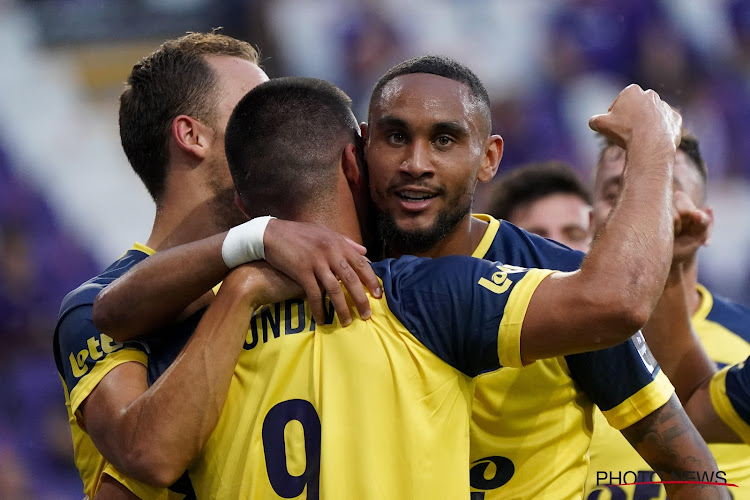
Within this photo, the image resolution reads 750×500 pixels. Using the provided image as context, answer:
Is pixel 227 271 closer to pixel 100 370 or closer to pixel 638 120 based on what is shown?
pixel 100 370

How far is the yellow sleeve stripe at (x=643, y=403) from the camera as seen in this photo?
2627 mm

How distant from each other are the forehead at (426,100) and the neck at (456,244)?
32 cm

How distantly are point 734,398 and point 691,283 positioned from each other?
0.95 m

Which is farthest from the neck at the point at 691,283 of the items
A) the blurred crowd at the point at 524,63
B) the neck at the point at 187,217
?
the blurred crowd at the point at 524,63

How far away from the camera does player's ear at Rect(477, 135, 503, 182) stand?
2.90 metres

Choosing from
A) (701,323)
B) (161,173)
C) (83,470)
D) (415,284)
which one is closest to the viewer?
(415,284)

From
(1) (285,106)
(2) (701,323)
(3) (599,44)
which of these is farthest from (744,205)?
(1) (285,106)

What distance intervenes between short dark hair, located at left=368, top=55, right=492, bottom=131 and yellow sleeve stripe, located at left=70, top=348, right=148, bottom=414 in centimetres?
99

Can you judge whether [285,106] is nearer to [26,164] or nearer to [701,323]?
[701,323]

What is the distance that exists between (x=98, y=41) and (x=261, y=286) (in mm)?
8064

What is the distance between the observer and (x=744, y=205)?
29.1ft

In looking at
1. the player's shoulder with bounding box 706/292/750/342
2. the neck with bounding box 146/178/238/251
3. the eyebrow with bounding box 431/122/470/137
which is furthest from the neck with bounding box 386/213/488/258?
the player's shoulder with bounding box 706/292/750/342

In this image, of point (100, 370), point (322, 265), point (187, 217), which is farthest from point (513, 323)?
point (187, 217)

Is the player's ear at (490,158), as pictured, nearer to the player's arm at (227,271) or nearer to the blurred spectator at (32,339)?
the player's arm at (227,271)
